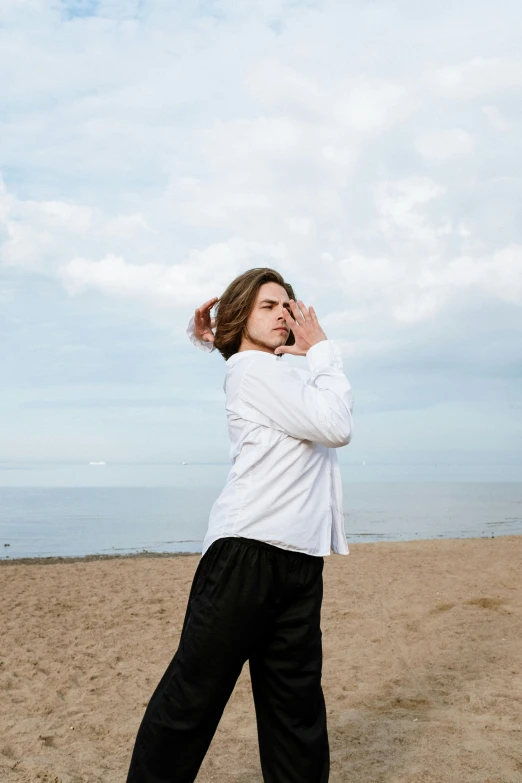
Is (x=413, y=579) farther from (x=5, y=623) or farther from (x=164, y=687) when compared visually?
(x=164, y=687)

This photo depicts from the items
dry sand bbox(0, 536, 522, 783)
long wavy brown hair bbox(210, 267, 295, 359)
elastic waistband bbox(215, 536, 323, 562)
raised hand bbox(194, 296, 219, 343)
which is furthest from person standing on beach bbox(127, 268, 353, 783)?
dry sand bbox(0, 536, 522, 783)

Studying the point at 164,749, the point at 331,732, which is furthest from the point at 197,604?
the point at 331,732

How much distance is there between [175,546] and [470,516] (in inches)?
502

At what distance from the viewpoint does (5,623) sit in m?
7.38

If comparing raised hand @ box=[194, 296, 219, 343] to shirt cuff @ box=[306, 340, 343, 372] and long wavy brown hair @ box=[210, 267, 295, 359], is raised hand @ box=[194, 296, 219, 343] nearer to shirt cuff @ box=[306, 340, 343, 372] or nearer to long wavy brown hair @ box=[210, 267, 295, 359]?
long wavy brown hair @ box=[210, 267, 295, 359]

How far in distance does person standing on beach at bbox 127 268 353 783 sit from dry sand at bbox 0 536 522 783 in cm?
143

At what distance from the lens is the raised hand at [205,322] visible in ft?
8.82

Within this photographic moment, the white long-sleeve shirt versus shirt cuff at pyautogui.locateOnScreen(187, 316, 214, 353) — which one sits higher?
shirt cuff at pyautogui.locateOnScreen(187, 316, 214, 353)

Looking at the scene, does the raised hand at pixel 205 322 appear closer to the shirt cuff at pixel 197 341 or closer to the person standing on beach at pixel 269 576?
the shirt cuff at pixel 197 341

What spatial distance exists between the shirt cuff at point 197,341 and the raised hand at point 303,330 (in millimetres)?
417

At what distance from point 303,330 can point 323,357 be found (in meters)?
0.13

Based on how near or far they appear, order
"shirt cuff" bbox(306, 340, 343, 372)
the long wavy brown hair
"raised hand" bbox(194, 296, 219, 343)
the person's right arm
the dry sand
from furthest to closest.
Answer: the dry sand < "raised hand" bbox(194, 296, 219, 343) < the long wavy brown hair < "shirt cuff" bbox(306, 340, 343, 372) < the person's right arm

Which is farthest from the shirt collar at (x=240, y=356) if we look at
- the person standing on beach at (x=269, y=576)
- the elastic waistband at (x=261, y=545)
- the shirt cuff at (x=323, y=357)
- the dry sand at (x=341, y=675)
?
the dry sand at (x=341, y=675)

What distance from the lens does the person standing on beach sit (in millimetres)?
2197
